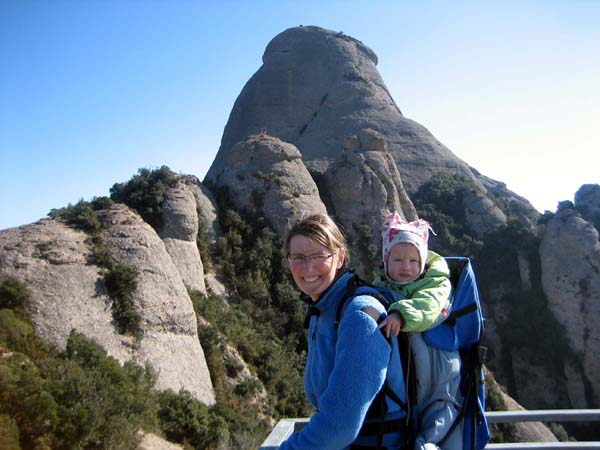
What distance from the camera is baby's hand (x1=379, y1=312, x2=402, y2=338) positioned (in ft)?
A: 6.72

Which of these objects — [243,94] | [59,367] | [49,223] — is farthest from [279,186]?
[243,94]

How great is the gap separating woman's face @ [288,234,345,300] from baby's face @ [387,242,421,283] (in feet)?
2.26

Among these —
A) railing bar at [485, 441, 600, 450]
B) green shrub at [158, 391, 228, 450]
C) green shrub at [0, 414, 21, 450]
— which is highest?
railing bar at [485, 441, 600, 450]

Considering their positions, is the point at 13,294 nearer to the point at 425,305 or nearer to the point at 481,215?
the point at 425,305

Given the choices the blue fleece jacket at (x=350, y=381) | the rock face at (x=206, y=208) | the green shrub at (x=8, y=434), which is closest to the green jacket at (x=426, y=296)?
the blue fleece jacket at (x=350, y=381)

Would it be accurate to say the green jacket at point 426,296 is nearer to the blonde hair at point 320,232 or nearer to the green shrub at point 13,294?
the blonde hair at point 320,232

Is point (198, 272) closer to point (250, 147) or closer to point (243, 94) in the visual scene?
point (250, 147)

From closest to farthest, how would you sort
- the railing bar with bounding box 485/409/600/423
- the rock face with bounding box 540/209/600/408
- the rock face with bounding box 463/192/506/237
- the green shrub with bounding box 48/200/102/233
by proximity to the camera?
the railing bar with bounding box 485/409/600/423 → the green shrub with bounding box 48/200/102/233 → the rock face with bounding box 540/209/600/408 → the rock face with bounding box 463/192/506/237

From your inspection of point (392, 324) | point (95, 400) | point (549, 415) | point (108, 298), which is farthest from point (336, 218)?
point (392, 324)

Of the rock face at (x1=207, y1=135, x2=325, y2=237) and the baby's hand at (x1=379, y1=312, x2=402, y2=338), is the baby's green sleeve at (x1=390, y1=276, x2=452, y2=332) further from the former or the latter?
the rock face at (x1=207, y1=135, x2=325, y2=237)

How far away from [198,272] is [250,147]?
9.54 metres

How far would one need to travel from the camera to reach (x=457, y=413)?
2.39 meters

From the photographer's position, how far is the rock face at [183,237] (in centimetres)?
1528

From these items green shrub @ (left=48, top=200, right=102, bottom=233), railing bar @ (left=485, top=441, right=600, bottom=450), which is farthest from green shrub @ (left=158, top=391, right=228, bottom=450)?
railing bar @ (left=485, top=441, right=600, bottom=450)
